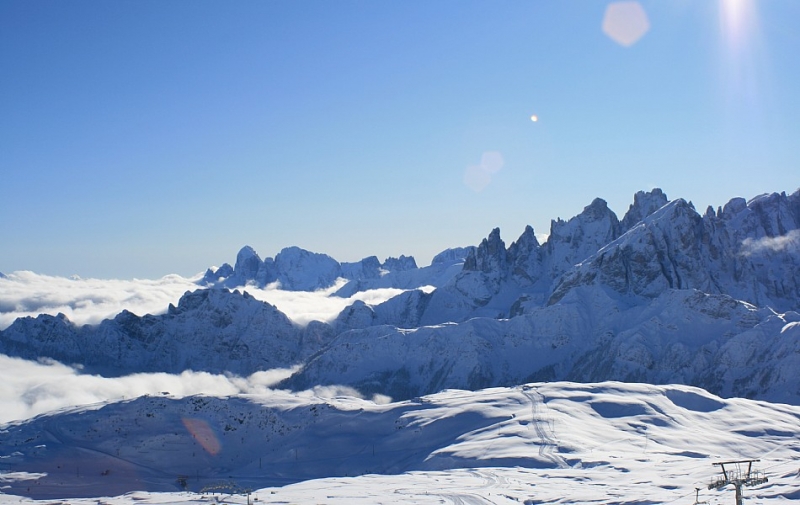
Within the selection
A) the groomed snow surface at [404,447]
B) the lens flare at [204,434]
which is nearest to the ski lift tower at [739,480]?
the groomed snow surface at [404,447]

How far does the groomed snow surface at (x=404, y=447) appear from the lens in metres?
102

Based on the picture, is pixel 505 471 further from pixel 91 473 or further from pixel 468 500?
pixel 91 473

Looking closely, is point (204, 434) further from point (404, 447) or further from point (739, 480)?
point (739, 480)

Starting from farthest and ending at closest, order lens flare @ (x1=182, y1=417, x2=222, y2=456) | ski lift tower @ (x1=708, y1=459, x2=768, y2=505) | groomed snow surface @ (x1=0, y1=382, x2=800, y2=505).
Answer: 1. lens flare @ (x1=182, y1=417, x2=222, y2=456)
2. groomed snow surface @ (x1=0, y1=382, x2=800, y2=505)
3. ski lift tower @ (x1=708, y1=459, x2=768, y2=505)

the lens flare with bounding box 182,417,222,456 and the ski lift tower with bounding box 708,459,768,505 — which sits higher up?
the ski lift tower with bounding box 708,459,768,505

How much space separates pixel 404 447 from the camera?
14850 centimetres

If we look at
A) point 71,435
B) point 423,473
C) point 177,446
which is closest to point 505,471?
point 423,473

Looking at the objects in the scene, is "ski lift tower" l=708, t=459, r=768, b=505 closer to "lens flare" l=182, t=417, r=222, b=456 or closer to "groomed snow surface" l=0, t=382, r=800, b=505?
"groomed snow surface" l=0, t=382, r=800, b=505

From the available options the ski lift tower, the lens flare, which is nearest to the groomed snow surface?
the lens flare

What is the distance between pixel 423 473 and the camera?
401 ft

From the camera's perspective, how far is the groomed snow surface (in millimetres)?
101938

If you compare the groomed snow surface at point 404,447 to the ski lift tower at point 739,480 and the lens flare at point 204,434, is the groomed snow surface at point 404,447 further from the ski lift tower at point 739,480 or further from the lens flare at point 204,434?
the ski lift tower at point 739,480

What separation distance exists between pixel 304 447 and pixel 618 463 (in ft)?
217

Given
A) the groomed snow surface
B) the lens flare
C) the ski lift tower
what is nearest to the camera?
the ski lift tower
